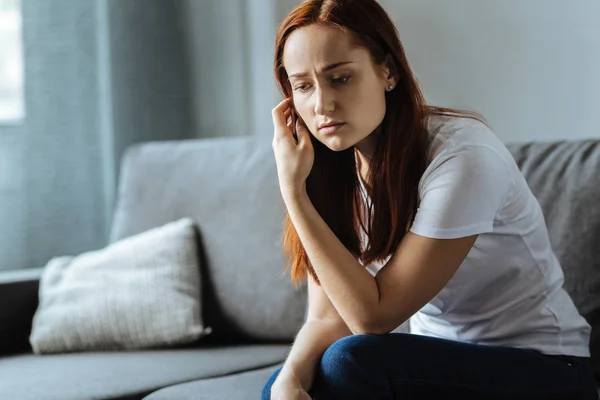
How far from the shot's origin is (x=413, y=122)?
1.34 metres

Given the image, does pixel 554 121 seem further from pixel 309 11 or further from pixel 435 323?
pixel 309 11

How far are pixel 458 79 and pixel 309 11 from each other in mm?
1044

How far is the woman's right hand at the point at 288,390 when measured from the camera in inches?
50.1

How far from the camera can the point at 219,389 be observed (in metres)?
1.58

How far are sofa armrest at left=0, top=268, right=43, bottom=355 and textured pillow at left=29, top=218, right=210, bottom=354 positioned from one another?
37 mm

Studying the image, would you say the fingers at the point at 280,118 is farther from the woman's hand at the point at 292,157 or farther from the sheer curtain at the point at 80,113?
the sheer curtain at the point at 80,113

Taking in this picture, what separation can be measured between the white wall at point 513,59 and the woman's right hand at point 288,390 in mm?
1083

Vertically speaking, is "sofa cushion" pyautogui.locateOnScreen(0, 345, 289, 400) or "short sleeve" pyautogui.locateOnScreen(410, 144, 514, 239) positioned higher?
"short sleeve" pyautogui.locateOnScreen(410, 144, 514, 239)

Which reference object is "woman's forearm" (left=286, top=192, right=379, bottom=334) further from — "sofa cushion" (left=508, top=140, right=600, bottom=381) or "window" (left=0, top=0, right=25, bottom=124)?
"window" (left=0, top=0, right=25, bottom=124)

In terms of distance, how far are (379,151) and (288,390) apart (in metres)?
0.41

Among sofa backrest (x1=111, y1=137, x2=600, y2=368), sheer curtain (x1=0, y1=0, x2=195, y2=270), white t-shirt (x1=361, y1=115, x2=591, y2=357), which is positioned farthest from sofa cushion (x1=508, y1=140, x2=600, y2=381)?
sheer curtain (x1=0, y1=0, x2=195, y2=270)

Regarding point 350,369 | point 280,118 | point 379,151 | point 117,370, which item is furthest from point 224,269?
point 350,369

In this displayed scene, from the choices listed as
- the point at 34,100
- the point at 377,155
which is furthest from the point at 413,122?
the point at 34,100

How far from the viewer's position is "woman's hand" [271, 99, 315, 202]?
1.38 metres
